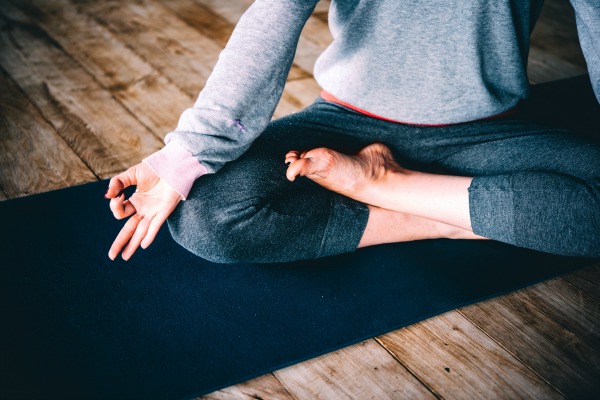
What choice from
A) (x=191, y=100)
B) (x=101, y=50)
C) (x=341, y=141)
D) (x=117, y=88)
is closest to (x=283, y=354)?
(x=341, y=141)

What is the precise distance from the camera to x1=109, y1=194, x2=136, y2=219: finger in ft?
2.87

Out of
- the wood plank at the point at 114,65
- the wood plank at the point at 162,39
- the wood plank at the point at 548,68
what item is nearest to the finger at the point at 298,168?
the wood plank at the point at 114,65

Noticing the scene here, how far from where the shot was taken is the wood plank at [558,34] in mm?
2400

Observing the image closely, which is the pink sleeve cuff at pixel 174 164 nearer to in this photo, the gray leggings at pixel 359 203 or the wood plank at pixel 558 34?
the gray leggings at pixel 359 203

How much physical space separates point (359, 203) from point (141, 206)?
45 centimetres

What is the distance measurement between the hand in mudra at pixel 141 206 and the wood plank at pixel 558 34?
212 cm

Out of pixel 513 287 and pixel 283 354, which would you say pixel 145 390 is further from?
pixel 513 287

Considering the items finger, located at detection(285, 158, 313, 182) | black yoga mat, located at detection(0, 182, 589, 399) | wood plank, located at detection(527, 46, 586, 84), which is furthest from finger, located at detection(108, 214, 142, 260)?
wood plank, located at detection(527, 46, 586, 84)

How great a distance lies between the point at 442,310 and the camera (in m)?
1.02

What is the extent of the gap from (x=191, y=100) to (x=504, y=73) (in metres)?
1.02

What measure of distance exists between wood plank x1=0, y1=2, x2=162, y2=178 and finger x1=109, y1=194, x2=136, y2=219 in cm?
48

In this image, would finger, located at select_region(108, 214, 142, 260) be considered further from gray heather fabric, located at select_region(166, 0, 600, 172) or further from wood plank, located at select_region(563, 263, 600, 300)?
wood plank, located at select_region(563, 263, 600, 300)

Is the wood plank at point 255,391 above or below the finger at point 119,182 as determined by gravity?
below

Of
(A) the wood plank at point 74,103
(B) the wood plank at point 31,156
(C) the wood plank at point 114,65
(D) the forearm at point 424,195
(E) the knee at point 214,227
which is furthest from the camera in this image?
(C) the wood plank at point 114,65
